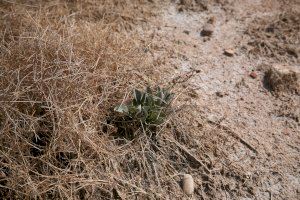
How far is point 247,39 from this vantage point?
8.16ft

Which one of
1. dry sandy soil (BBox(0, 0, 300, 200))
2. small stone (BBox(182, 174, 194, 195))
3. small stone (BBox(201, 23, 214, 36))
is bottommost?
small stone (BBox(182, 174, 194, 195))

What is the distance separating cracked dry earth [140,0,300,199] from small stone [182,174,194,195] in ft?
0.18

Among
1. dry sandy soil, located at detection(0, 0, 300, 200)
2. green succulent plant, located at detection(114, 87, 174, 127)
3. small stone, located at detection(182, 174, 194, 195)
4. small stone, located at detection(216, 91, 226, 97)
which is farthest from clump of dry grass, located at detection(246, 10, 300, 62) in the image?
small stone, located at detection(182, 174, 194, 195)

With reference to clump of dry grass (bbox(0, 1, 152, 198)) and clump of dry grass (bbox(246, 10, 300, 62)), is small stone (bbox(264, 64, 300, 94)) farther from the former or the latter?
clump of dry grass (bbox(0, 1, 152, 198))

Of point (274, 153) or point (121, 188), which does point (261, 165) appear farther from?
point (121, 188)

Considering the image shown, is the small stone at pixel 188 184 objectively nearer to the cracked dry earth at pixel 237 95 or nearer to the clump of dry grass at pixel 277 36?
the cracked dry earth at pixel 237 95

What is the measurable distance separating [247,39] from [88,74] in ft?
3.58

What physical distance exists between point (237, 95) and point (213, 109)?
0.65ft

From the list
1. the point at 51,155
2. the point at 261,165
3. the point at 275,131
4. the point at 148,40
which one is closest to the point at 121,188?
the point at 51,155

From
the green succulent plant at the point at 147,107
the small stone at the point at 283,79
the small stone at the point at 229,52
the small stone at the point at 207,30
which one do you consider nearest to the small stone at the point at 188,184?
the green succulent plant at the point at 147,107

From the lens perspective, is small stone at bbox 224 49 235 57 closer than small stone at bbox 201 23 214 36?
Yes

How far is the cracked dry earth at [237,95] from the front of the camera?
183 centimetres

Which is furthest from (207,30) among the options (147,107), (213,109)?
(147,107)

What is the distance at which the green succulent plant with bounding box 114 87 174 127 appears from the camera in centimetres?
181
